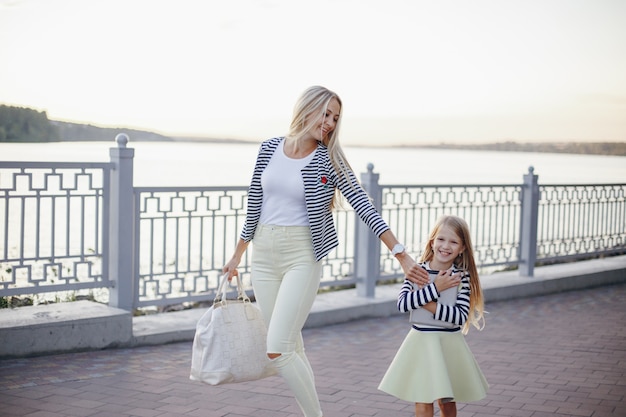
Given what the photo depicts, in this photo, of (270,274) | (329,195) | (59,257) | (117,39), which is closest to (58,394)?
(59,257)

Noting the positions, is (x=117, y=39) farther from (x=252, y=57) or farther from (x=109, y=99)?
(x=252, y=57)

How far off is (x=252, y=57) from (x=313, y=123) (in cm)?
1653

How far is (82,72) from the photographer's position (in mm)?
17719

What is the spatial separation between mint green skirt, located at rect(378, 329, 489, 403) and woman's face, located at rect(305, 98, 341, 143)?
111 centimetres

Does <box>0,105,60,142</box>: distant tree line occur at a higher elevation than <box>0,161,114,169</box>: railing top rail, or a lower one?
higher

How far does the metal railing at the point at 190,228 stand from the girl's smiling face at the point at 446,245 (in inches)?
21.3

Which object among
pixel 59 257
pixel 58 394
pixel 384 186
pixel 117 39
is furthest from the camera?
Answer: pixel 117 39

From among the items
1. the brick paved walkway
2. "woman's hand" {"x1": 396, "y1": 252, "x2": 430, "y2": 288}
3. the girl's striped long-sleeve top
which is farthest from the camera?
the brick paved walkway

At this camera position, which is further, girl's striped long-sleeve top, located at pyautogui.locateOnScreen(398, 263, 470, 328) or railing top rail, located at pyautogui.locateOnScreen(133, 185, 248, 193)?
railing top rail, located at pyautogui.locateOnScreen(133, 185, 248, 193)

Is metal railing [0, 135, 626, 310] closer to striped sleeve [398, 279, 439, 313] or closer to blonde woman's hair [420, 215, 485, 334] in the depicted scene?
blonde woman's hair [420, 215, 485, 334]

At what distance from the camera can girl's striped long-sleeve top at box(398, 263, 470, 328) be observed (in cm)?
368

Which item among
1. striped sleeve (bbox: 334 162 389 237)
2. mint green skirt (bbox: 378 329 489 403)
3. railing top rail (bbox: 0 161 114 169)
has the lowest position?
mint green skirt (bbox: 378 329 489 403)

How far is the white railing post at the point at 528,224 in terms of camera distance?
10.2 metres

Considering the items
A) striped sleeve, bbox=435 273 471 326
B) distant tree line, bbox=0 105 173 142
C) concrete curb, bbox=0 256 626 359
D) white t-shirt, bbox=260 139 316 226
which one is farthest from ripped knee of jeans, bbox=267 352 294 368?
distant tree line, bbox=0 105 173 142
